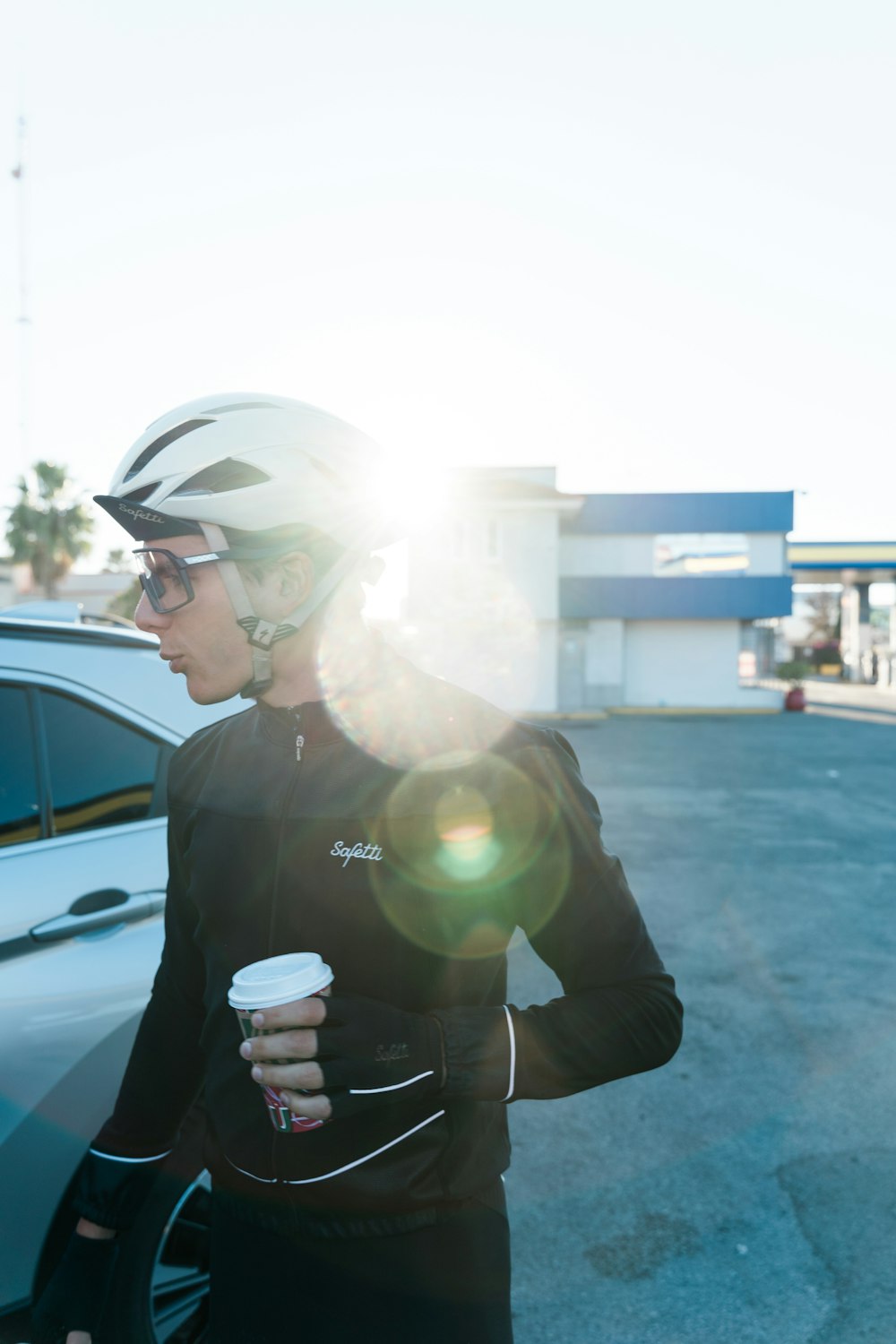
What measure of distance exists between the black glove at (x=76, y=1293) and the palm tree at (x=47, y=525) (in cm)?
3612

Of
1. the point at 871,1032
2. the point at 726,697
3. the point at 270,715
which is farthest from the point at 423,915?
the point at 726,697

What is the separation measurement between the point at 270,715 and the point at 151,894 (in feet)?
3.83

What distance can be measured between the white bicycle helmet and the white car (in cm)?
105

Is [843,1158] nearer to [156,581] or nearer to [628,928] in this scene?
[628,928]

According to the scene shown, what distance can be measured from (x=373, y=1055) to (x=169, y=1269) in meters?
1.51

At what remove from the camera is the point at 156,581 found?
150cm

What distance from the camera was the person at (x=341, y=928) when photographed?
1.29 metres

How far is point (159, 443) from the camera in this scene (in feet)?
5.13

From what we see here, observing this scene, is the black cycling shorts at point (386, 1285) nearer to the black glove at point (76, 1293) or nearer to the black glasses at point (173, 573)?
the black glove at point (76, 1293)

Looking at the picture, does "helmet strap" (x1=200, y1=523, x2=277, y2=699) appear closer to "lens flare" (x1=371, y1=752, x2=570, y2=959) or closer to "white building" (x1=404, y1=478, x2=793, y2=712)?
"lens flare" (x1=371, y1=752, x2=570, y2=959)

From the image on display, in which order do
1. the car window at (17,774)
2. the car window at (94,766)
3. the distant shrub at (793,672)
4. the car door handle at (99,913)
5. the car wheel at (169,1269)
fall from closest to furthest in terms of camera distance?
the car wheel at (169,1269) < the car door handle at (99,913) < the car window at (17,774) < the car window at (94,766) < the distant shrub at (793,672)

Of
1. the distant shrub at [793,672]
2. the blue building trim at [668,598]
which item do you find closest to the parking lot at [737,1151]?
the blue building trim at [668,598]

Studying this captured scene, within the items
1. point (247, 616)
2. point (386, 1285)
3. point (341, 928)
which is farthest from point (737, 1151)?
point (247, 616)

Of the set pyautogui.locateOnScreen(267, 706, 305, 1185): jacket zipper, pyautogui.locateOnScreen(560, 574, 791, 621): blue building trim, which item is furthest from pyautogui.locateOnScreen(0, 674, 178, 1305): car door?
pyautogui.locateOnScreen(560, 574, 791, 621): blue building trim
